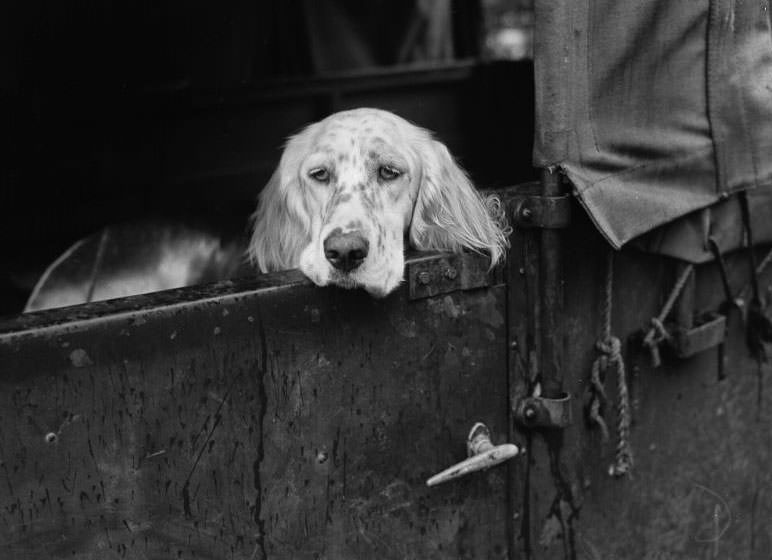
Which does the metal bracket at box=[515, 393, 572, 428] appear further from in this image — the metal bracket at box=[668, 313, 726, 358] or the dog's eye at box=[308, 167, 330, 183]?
the dog's eye at box=[308, 167, 330, 183]

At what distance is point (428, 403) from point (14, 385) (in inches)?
35.4

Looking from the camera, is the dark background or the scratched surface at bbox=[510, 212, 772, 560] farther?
the dark background

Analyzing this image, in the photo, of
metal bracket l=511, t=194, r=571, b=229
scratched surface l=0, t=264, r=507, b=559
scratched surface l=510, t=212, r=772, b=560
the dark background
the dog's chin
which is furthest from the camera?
the dark background

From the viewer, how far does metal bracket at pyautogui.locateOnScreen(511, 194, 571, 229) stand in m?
2.06

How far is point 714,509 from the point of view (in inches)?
107

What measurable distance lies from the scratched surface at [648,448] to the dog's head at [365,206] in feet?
0.94

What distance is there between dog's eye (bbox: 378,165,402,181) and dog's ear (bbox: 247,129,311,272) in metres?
0.24

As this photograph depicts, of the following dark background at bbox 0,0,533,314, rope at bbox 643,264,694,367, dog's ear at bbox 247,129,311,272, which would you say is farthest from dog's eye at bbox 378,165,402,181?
dark background at bbox 0,0,533,314

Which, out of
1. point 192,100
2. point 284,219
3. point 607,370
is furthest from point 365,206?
point 192,100

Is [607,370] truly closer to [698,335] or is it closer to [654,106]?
[698,335]

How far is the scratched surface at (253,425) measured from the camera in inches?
62.7

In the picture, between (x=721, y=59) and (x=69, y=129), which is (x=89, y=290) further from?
(x=721, y=59)

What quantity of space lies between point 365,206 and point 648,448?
1.02 m

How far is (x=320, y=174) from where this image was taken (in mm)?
2393
